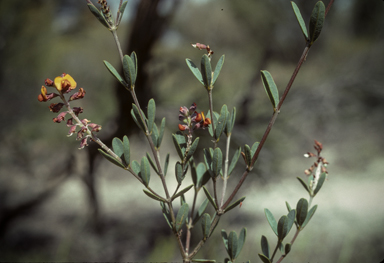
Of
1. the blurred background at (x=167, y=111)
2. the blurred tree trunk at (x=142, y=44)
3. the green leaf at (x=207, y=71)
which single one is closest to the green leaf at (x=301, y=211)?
the green leaf at (x=207, y=71)

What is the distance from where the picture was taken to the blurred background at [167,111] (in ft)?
3.17

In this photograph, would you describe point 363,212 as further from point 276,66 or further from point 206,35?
point 206,35

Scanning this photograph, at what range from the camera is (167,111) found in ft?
3.31

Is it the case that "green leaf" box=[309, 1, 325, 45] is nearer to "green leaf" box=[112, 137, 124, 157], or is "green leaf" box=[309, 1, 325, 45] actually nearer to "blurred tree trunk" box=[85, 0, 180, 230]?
"green leaf" box=[112, 137, 124, 157]

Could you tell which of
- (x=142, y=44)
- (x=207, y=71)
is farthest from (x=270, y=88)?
(x=142, y=44)

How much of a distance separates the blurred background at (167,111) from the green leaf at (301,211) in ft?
2.02

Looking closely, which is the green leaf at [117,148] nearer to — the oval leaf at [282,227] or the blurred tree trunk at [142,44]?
the oval leaf at [282,227]

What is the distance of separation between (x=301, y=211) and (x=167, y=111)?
79 centimetres

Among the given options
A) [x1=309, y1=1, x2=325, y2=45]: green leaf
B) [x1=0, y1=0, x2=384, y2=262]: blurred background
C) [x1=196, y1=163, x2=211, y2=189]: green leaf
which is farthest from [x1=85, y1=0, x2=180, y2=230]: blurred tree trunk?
[x1=309, y1=1, x2=325, y2=45]: green leaf

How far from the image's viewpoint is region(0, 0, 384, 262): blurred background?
38.1 inches

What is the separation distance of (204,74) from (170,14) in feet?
2.55

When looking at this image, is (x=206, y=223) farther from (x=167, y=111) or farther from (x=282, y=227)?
(x=167, y=111)

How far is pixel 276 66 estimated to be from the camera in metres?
1.17

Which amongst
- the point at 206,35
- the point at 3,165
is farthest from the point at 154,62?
the point at 3,165
